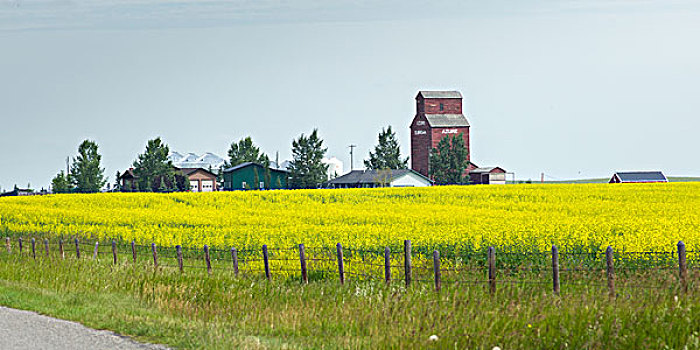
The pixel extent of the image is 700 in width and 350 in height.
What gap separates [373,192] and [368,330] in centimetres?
5151

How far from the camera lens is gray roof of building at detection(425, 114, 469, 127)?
140 metres

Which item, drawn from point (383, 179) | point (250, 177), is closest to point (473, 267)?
point (383, 179)

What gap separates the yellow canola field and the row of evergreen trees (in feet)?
225

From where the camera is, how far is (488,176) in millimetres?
140750

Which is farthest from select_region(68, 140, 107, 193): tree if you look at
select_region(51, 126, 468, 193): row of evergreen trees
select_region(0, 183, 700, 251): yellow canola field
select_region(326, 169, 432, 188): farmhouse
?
select_region(0, 183, 700, 251): yellow canola field

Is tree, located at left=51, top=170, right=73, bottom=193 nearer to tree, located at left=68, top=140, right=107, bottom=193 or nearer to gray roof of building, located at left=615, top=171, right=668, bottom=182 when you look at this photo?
tree, located at left=68, top=140, right=107, bottom=193

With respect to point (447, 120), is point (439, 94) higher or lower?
higher

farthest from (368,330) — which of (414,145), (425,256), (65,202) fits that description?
(414,145)

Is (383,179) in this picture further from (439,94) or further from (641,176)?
(641,176)

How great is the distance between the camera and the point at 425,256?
82.1 feet

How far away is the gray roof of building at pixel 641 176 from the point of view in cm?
15609

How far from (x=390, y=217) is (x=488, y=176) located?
103 meters

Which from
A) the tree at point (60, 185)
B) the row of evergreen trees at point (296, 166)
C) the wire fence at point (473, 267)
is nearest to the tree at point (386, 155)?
the row of evergreen trees at point (296, 166)

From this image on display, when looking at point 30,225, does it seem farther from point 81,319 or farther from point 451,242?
point 81,319
